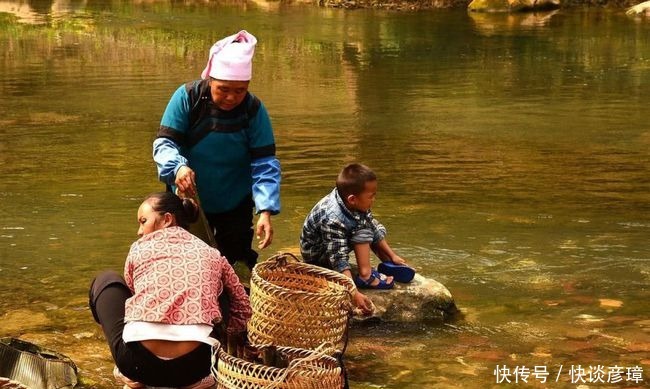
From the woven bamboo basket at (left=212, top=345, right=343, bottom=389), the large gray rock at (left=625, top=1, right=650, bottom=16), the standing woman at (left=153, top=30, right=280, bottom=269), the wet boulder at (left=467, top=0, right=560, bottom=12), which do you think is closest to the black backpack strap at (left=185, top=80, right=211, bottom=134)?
the standing woman at (left=153, top=30, right=280, bottom=269)

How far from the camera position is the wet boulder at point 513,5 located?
3288 centimetres

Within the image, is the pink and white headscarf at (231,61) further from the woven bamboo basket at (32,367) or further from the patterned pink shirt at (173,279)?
the woven bamboo basket at (32,367)

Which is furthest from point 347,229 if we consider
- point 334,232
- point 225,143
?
point 225,143

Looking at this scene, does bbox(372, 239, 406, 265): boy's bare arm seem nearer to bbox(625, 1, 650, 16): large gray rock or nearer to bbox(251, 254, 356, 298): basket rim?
bbox(251, 254, 356, 298): basket rim

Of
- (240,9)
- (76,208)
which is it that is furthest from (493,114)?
(240,9)

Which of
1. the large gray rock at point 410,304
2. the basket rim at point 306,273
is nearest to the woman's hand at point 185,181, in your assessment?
the basket rim at point 306,273

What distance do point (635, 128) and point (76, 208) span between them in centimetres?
714

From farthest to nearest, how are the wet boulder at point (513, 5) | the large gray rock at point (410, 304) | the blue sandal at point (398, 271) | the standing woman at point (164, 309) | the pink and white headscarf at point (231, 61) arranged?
the wet boulder at point (513, 5), the blue sandal at point (398, 271), the large gray rock at point (410, 304), the pink and white headscarf at point (231, 61), the standing woman at point (164, 309)

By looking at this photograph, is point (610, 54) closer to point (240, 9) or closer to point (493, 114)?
point (493, 114)

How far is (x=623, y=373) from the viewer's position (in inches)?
196

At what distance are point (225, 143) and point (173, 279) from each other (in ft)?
5.01

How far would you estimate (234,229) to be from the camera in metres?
5.79

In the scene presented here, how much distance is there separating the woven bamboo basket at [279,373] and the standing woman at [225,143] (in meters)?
1.14

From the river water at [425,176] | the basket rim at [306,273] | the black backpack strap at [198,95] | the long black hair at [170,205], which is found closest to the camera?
the long black hair at [170,205]
